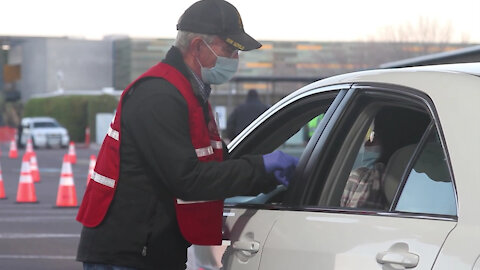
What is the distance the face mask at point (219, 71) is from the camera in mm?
4453

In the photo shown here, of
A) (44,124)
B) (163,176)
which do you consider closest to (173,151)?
(163,176)

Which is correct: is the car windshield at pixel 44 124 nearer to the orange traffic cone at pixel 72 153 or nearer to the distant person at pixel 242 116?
the orange traffic cone at pixel 72 153

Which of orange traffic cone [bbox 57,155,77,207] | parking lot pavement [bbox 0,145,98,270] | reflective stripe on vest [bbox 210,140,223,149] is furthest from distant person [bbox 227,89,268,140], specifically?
reflective stripe on vest [bbox 210,140,223,149]

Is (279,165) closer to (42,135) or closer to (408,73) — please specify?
(408,73)

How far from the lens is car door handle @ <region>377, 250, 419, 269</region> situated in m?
3.44

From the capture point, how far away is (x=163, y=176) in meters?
4.18

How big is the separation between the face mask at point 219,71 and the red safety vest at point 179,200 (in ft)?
0.42

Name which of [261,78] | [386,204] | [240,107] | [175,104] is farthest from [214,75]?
[261,78]

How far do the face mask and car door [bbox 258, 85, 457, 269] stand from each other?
43 cm

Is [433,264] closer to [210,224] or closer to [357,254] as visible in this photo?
[357,254]

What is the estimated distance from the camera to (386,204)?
4188 mm

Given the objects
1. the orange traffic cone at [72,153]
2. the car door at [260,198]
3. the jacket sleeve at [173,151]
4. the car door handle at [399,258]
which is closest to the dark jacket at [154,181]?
the jacket sleeve at [173,151]

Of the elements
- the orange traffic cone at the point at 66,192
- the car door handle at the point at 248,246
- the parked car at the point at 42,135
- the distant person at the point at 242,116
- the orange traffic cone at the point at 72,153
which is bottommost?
the parked car at the point at 42,135

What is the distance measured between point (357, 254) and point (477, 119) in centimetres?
58
